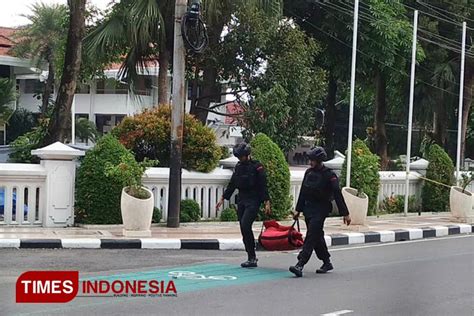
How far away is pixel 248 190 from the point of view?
10.6 metres

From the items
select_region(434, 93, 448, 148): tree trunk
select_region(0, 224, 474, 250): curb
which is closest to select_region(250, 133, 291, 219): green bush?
select_region(0, 224, 474, 250): curb

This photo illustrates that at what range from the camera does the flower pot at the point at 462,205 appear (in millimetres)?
19172

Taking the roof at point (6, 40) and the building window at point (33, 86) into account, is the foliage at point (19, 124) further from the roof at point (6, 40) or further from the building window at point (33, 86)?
the building window at point (33, 86)

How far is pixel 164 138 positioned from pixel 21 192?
11.9 ft

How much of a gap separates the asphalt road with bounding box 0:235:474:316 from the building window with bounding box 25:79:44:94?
32.9 meters

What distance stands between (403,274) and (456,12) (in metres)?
20.3

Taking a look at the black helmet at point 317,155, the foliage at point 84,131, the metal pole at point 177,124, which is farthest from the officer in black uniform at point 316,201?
the foliage at point 84,131

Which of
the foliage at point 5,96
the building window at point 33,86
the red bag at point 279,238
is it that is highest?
the building window at point 33,86

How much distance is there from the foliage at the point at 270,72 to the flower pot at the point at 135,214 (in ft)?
25.7

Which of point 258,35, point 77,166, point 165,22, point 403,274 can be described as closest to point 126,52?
point 165,22

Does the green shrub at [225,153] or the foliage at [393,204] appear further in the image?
the foliage at [393,204]

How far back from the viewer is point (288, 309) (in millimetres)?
7953

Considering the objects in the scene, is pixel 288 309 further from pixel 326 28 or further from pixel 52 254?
pixel 326 28

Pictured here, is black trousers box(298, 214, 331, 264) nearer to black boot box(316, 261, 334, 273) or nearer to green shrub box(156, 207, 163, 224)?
black boot box(316, 261, 334, 273)
